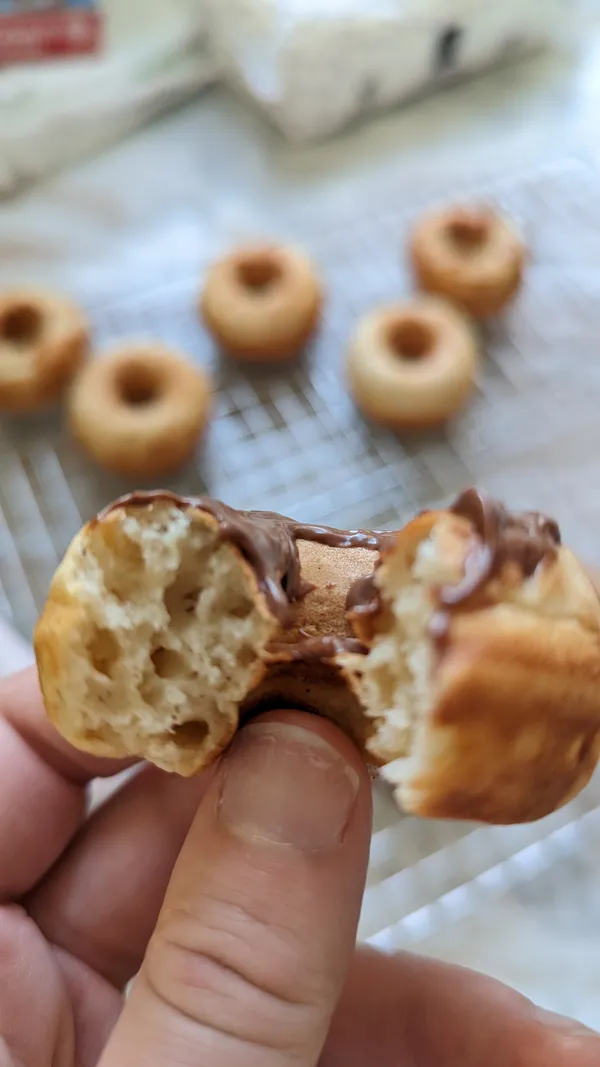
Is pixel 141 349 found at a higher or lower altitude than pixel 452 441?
higher

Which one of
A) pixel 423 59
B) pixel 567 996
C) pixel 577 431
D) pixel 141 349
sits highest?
pixel 423 59

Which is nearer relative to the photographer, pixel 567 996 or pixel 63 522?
pixel 567 996

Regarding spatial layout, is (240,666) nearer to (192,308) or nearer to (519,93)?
(192,308)

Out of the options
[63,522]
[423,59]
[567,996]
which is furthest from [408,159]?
[567,996]

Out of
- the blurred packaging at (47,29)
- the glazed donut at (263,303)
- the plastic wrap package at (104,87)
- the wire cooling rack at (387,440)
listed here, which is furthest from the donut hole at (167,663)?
the blurred packaging at (47,29)

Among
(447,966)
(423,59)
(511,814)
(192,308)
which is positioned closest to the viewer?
(511,814)

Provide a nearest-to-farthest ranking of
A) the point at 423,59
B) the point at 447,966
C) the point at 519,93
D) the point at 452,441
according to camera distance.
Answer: the point at 447,966 → the point at 452,441 → the point at 423,59 → the point at 519,93

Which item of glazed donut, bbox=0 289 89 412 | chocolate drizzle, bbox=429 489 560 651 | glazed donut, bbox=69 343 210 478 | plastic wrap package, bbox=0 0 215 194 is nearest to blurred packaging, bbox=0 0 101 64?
plastic wrap package, bbox=0 0 215 194
